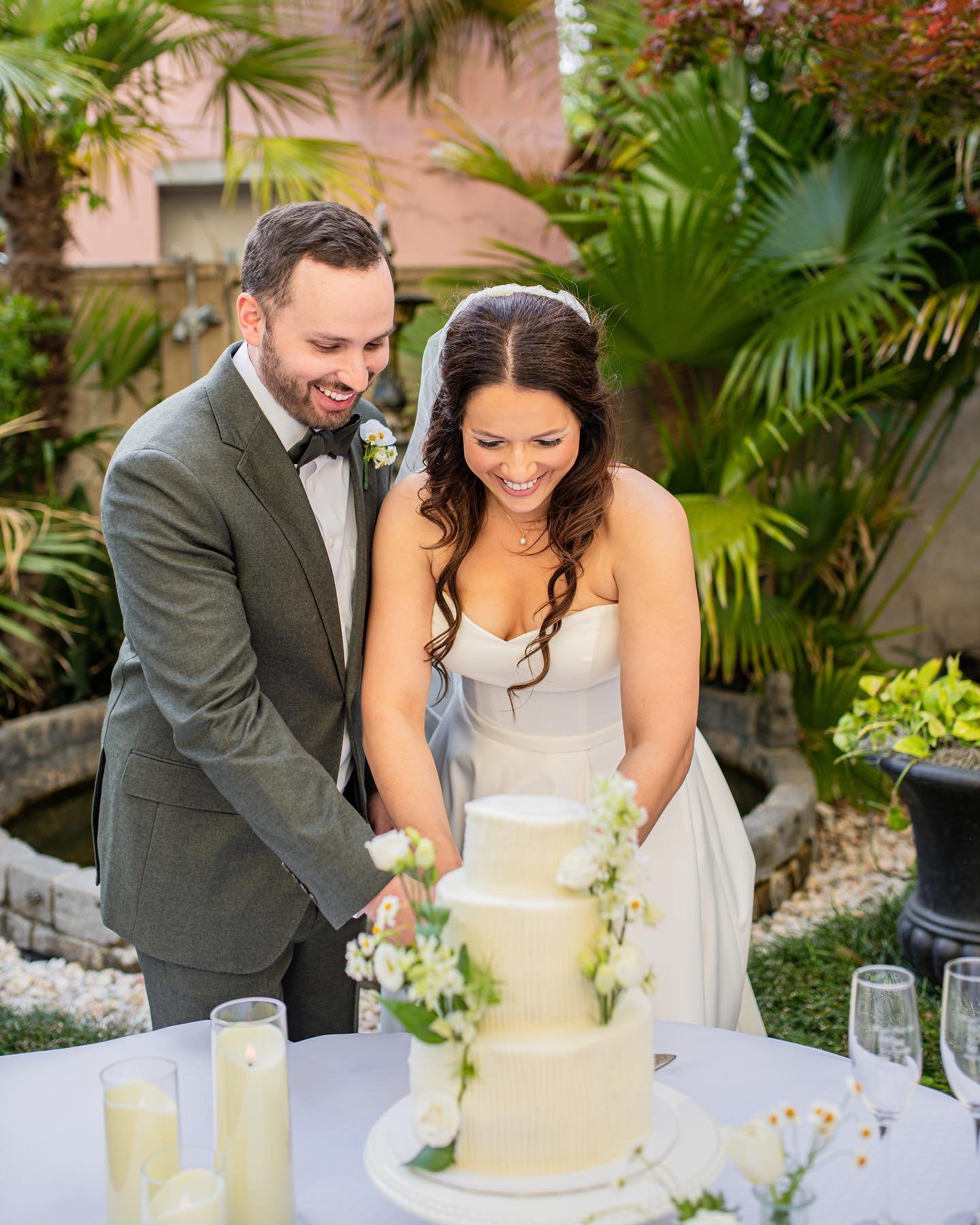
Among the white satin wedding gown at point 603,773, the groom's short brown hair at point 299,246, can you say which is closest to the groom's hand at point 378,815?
the white satin wedding gown at point 603,773

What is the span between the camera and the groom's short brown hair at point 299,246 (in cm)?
188

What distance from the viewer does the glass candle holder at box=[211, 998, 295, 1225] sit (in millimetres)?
1238

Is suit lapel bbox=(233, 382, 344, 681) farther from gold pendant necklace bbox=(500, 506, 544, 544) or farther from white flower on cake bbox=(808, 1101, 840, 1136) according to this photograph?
white flower on cake bbox=(808, 1101, 840, 1136)

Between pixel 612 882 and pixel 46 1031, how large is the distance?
2.71 m

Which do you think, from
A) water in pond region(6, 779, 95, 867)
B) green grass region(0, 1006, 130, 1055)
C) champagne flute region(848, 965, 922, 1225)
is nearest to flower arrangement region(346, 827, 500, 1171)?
champagne flute region(848, 965, 922, 1225)

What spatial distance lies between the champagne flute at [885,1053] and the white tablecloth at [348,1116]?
107 millimetres

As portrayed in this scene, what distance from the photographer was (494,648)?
231 cm

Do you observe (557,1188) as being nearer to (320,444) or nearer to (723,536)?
(320,444)

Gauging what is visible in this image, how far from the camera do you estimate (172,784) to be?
6.72 ft

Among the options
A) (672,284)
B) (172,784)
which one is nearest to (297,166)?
(672,284)

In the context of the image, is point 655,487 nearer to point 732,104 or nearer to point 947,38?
point 947,38

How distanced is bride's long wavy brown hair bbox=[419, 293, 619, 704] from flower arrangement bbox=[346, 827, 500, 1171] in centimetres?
97

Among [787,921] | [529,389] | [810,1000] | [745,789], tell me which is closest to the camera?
[529,389]

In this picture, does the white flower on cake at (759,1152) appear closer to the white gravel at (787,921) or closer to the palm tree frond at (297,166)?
the white gravel at (787,921)
